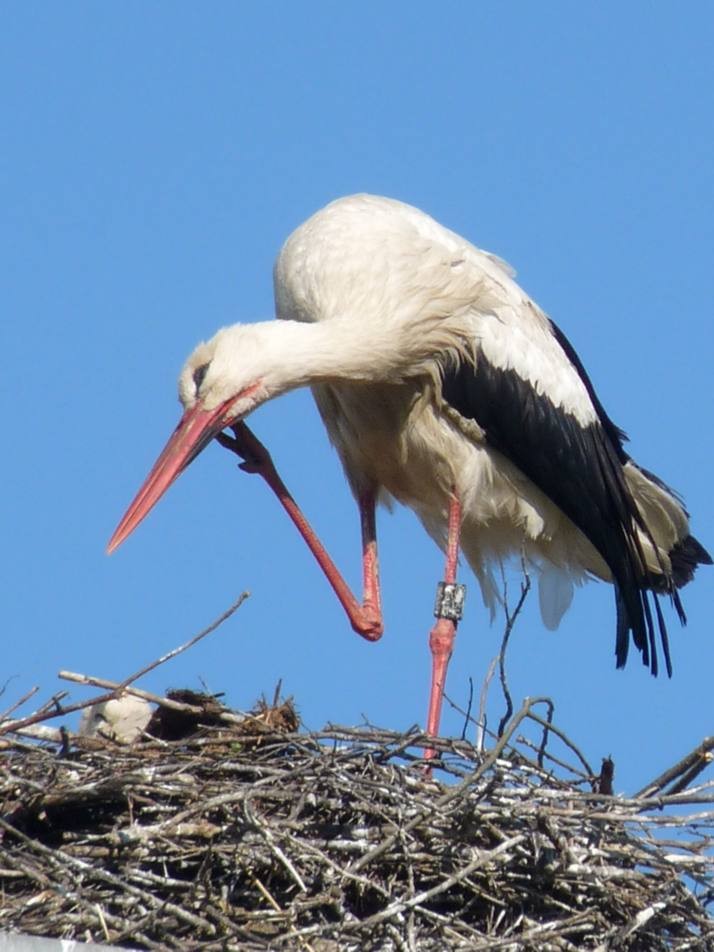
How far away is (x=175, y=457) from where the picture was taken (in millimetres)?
8625

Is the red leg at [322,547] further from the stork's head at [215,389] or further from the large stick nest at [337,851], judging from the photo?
the large stick nest at [337,851]

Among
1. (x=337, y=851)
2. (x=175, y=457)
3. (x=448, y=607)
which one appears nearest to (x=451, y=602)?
(x=448, y=607)

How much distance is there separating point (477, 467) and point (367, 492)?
21.7 inches

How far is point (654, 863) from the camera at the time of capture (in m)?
7.23

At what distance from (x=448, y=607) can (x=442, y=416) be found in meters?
0.80

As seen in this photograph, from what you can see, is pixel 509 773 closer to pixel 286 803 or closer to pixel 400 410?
pixel 286 803

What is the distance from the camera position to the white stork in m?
8.75

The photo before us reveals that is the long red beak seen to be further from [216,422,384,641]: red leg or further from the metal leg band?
the metal leg band

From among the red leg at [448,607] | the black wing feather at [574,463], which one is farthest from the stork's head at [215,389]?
the red leg at [448,607]

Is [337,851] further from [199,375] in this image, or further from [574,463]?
[574,463]

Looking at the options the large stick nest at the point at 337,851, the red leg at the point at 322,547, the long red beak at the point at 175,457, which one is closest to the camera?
the large stick nest at the point at 337,851

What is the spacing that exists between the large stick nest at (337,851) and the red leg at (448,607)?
6.93 ft

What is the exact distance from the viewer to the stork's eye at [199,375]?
8688mm

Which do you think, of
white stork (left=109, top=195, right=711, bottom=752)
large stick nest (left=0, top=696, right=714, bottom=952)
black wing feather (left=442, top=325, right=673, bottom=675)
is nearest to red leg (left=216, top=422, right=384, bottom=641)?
white stork (left=109, top=195, right=711, bottom=752)
